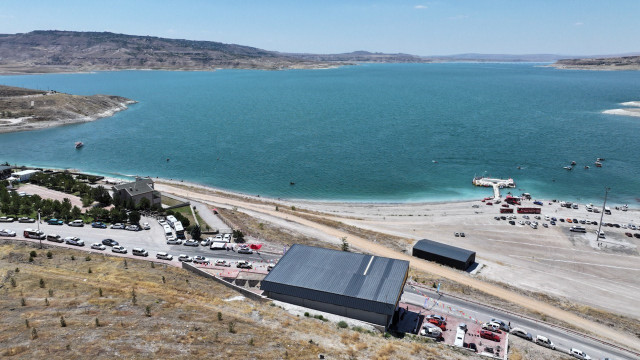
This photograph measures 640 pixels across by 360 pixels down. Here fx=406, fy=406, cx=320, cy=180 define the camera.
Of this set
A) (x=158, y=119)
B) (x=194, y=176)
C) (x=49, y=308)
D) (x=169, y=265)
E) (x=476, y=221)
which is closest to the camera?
(x=49, y=308)

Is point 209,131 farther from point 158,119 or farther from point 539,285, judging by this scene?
point 539,285

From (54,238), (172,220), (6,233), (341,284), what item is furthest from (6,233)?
(341,284)

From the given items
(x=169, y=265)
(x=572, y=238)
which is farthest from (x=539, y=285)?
(x=169, y=265)

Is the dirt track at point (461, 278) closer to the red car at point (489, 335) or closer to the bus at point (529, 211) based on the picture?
the red car at point (489, 335)

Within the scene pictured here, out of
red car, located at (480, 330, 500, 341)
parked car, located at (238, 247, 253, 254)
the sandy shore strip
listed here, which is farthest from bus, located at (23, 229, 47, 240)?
A: the sandy shore strip

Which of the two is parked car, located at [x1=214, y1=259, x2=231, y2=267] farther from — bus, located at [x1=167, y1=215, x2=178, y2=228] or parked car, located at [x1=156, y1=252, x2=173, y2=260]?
bus, located at [x1=167, y1=215, x2=178, y2=228]

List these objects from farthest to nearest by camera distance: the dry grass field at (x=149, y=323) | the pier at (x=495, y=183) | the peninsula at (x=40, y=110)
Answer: the peninsula at (x=40, y=110), the pier at (x=495, y=183), the dry grass field at (x=149, y=323)

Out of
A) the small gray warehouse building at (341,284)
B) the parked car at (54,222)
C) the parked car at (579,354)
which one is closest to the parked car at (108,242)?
the parked car at (54,222)
